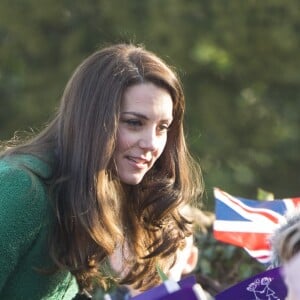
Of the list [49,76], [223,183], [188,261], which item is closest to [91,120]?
[188,261]

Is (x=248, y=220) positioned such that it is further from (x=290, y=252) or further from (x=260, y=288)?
(x=290, y=252)

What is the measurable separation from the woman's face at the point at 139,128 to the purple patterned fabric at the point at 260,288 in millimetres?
632

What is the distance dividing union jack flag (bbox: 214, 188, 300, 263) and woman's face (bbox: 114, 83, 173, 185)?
85 cm

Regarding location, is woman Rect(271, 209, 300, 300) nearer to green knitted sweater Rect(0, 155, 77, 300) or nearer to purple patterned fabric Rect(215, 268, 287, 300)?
purple patterned fabric Rect(215, 268, 287, 300)

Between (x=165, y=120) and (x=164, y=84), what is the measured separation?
0.14 meters

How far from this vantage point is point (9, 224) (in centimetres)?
303

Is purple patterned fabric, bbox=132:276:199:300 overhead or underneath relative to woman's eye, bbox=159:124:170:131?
underneath

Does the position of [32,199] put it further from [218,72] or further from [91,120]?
[218,72]

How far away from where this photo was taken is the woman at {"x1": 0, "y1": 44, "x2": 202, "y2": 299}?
121 inches

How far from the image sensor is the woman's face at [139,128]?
3.27m

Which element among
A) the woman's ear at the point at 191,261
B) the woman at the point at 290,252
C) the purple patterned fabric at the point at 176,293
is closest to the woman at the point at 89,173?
the woman at the point at 290,252

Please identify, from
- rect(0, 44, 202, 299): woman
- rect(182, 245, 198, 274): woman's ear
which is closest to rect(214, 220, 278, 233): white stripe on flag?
rect(182, 245, 198, 274): woman's ear

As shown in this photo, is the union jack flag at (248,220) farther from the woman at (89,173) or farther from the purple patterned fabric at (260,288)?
the purple patterned fabric at (260,288)

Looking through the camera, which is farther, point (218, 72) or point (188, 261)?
point (218, 72)
